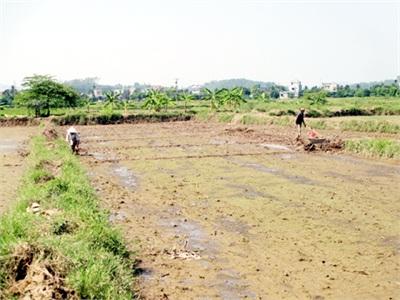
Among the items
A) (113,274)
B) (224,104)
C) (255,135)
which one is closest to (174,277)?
(113,274)

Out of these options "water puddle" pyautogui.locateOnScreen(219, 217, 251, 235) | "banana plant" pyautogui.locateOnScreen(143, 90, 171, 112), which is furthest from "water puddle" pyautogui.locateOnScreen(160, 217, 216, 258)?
"banana plant" pyautogui.locateOnScreen(143, 90, 171, 112)

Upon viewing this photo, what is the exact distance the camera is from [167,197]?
1218 cm

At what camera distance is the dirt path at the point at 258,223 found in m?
6.66

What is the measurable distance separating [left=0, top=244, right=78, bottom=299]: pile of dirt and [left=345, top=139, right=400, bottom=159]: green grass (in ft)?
48.8

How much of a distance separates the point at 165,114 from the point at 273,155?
77.8ft

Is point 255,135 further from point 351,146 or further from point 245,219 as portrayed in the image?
point 245,219

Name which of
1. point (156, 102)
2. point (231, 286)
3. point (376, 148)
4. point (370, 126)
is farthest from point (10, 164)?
point (156, 102)

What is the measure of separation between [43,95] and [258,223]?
123 ft

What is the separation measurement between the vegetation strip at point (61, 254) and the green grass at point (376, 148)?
1239cm

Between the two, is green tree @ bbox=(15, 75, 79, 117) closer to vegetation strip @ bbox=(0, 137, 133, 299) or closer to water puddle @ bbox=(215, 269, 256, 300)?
vegetation strip @ bbox=(0, 137, 133, 299)

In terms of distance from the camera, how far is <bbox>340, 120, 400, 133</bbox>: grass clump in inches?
1040

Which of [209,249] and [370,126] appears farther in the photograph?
[370,126]

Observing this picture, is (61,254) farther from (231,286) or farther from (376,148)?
(376,148)

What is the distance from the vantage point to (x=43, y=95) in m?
43.7
